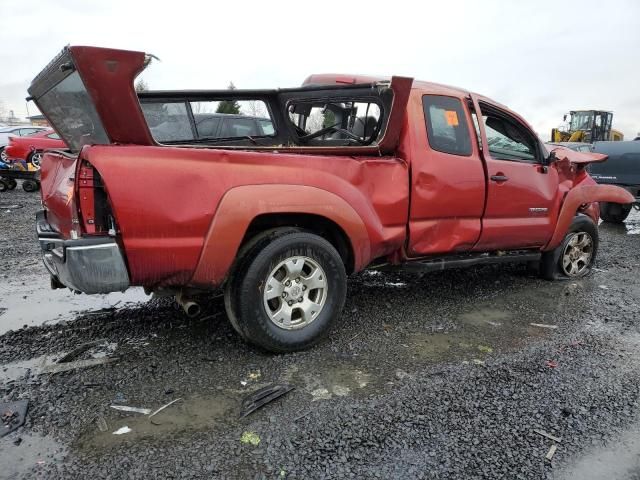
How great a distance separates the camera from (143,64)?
110 inches

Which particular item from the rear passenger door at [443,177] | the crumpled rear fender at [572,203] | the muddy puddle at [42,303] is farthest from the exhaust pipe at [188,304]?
the crumpled rear fender at [572,203]

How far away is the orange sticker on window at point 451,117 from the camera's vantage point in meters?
4.34

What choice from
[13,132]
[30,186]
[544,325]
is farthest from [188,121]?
[13,132]

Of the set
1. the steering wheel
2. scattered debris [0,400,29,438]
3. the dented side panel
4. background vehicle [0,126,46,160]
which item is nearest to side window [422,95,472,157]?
the steering wheel

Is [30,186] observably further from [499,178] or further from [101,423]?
[499,178]

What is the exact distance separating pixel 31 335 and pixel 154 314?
0.93m

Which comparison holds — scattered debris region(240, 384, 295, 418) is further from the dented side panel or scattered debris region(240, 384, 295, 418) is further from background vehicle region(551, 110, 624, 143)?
background vehicle region(551, 110, 624, 143)

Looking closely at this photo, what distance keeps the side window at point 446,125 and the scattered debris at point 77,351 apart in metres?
3.08

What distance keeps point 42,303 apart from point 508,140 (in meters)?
4.76

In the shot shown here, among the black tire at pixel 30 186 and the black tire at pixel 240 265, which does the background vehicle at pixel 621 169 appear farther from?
the black tire at pixel 30 186

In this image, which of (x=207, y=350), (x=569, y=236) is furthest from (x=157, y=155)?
(x=569, y=236)

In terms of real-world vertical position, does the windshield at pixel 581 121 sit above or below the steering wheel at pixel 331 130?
above

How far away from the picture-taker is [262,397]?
293cm

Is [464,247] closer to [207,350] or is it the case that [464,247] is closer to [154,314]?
[207,350]
